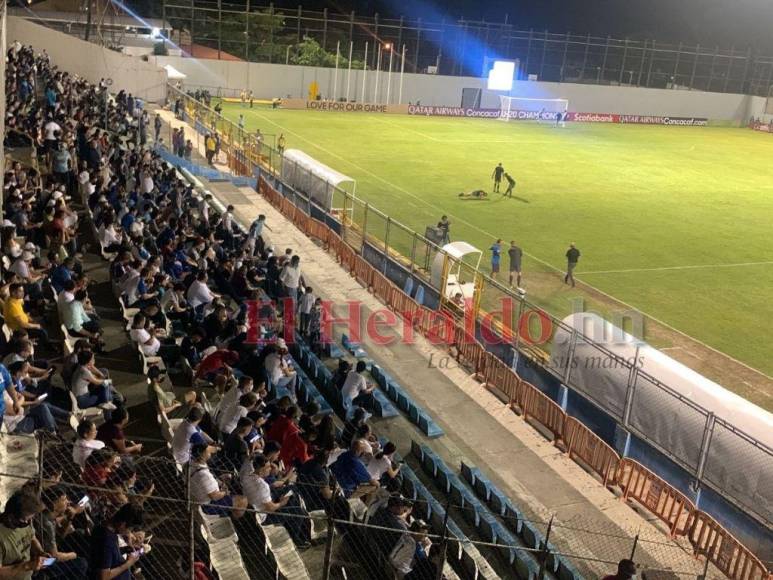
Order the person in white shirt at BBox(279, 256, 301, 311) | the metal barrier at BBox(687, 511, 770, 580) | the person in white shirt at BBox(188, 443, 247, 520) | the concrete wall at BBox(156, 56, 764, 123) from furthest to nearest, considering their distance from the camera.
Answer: the concrete wall at BBox(156, 56, 764, 123)
the person in white shirt at BBox(279, 256, 301, 311)
the metal barrier at BBox(687, 511, 770, 580)
the person in white shirt at BBox(188, 443, 247, 520)

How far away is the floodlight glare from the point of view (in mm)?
73500

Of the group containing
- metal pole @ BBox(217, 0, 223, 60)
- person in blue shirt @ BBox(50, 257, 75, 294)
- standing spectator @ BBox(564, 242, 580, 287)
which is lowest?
standing spectator @ BBox(564, 242, 580, 287)

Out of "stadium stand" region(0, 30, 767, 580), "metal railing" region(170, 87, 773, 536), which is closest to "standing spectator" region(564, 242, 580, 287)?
"metal railing" region(170, 87, 773, 536)

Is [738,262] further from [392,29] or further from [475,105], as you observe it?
[392,29]

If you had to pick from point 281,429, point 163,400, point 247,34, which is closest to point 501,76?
point 247,34

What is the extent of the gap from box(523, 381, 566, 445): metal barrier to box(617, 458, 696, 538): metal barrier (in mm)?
1511

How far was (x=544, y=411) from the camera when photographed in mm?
14180

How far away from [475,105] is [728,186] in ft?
113

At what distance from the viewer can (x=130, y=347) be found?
12.5 m

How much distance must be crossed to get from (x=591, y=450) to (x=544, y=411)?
134 centimetres

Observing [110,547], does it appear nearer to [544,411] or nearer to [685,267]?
[544,411]

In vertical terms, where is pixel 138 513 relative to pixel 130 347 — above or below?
above

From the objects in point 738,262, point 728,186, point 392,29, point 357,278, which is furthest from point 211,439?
point 392,29

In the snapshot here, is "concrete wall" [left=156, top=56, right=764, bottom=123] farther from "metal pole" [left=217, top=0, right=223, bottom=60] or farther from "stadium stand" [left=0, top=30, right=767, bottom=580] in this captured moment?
"stadium stand" [left=0, top=30, right=767, bottom=580]
